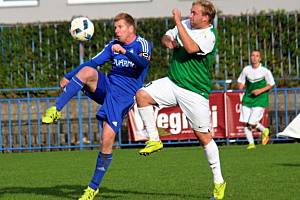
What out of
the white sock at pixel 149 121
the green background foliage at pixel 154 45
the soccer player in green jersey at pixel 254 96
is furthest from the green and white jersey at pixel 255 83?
the white sock at pixel 149 121

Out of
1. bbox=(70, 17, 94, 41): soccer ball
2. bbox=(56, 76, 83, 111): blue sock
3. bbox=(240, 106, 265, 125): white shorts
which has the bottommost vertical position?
bbox=(240, 106, 265, 125): white shorts

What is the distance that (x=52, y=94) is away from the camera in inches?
931

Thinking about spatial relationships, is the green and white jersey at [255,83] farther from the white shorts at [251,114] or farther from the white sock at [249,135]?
the white sock at [249,135]

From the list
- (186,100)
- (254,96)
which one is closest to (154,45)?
(254,96)

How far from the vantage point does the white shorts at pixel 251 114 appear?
68.5 ft

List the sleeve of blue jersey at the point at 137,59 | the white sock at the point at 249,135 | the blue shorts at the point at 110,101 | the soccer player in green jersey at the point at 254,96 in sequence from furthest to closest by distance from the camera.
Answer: the soccer player in green jersey at the point at 254,96
the white sock at the point at 249,135
the blue shorts at the point at 110,101
the sleeve of blue jersey at the point at 137,59

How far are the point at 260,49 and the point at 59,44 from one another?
5.04m

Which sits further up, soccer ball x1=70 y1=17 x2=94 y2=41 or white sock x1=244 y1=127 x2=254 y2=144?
soccer ball x1=70 y1=17 x2=94 y2=41

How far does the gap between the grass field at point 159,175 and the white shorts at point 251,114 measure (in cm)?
68

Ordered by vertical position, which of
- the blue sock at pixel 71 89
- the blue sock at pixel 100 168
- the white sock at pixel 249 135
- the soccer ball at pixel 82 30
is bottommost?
the white sock at pixel 249 135

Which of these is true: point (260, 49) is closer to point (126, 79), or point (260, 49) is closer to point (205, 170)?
point (205, 170)

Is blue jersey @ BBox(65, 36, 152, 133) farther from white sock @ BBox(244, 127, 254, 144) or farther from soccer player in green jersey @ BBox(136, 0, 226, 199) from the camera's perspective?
white sock @ BBox(244, 127, 254, 144)

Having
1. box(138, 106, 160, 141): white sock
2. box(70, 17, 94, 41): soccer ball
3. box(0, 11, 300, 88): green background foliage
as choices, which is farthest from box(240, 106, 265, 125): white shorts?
box(138, 106, 160, 141): white sock

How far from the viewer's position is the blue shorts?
1114cm
